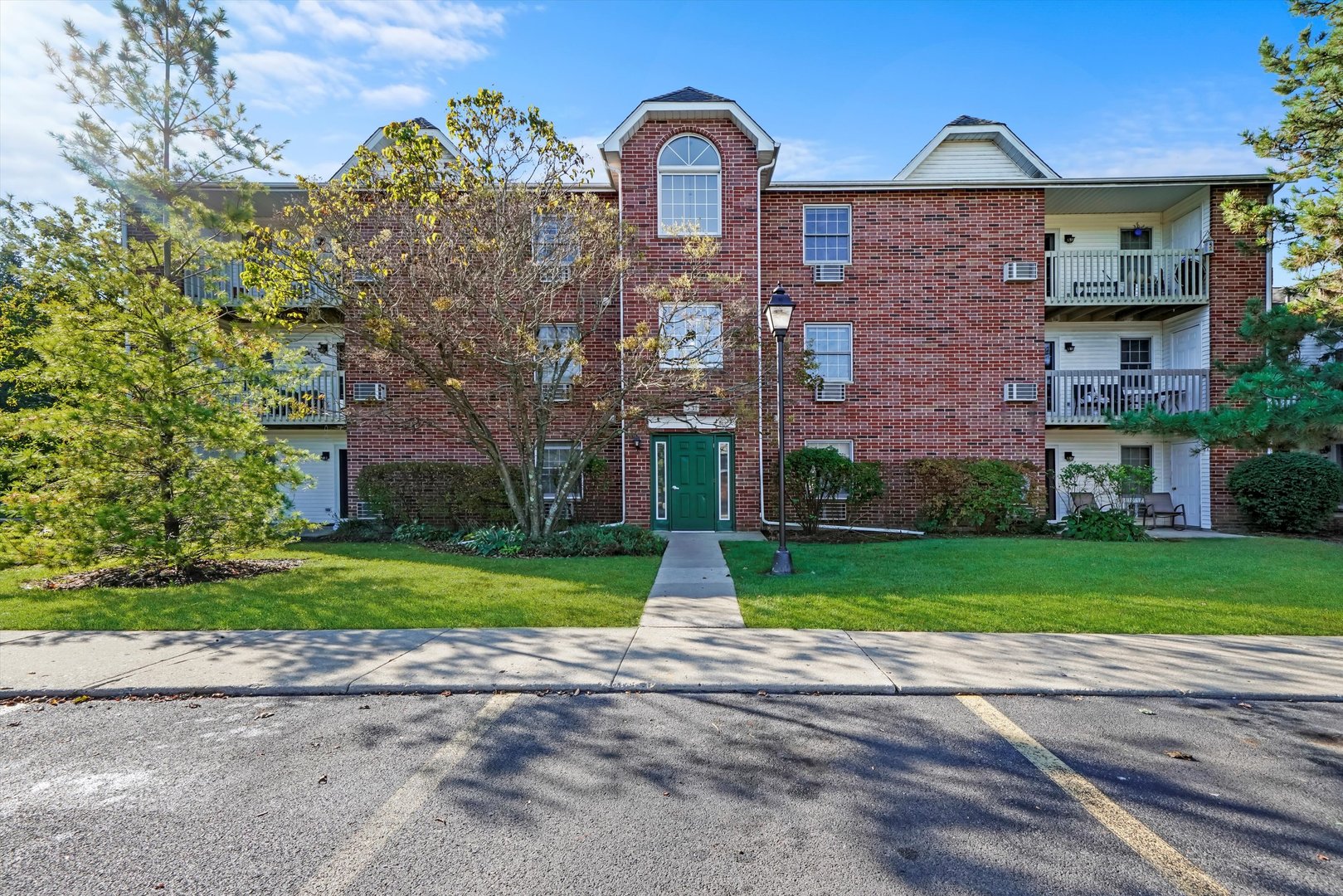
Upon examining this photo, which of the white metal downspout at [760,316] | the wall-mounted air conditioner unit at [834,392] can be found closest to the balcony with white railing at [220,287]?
the white metal downspout at [760,316]

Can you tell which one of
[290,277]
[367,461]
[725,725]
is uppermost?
[290,277]

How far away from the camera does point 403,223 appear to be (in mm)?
11430

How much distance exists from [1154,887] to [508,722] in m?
3.43

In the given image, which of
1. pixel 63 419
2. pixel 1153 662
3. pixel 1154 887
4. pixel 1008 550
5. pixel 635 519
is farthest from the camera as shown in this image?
pixel 635 519

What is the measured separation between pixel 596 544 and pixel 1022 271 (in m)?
11.6

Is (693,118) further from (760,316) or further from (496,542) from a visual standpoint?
(496,542)

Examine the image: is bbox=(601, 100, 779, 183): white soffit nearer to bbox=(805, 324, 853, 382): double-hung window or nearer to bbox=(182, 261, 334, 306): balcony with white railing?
bbox=(805, 324, 853, 382): double-hung window

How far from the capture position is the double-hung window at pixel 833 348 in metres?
15.7

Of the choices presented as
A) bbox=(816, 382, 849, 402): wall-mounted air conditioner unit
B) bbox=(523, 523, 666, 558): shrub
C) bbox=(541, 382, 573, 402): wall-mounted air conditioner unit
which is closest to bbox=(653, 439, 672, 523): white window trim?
bbox=(541, 382, 573, 402): wall-mounted air conditioner unit

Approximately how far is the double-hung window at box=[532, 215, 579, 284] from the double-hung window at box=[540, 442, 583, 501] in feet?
15.5

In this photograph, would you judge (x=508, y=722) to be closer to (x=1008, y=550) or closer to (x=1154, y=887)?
(x=1154, y=887)

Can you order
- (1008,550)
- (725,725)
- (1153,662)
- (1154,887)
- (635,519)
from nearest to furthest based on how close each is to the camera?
(1154,887), (725,725), (1153,662), (1008,550), (635,519)

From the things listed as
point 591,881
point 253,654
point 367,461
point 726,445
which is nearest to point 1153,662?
point 591,881

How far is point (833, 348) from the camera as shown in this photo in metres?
15.8
